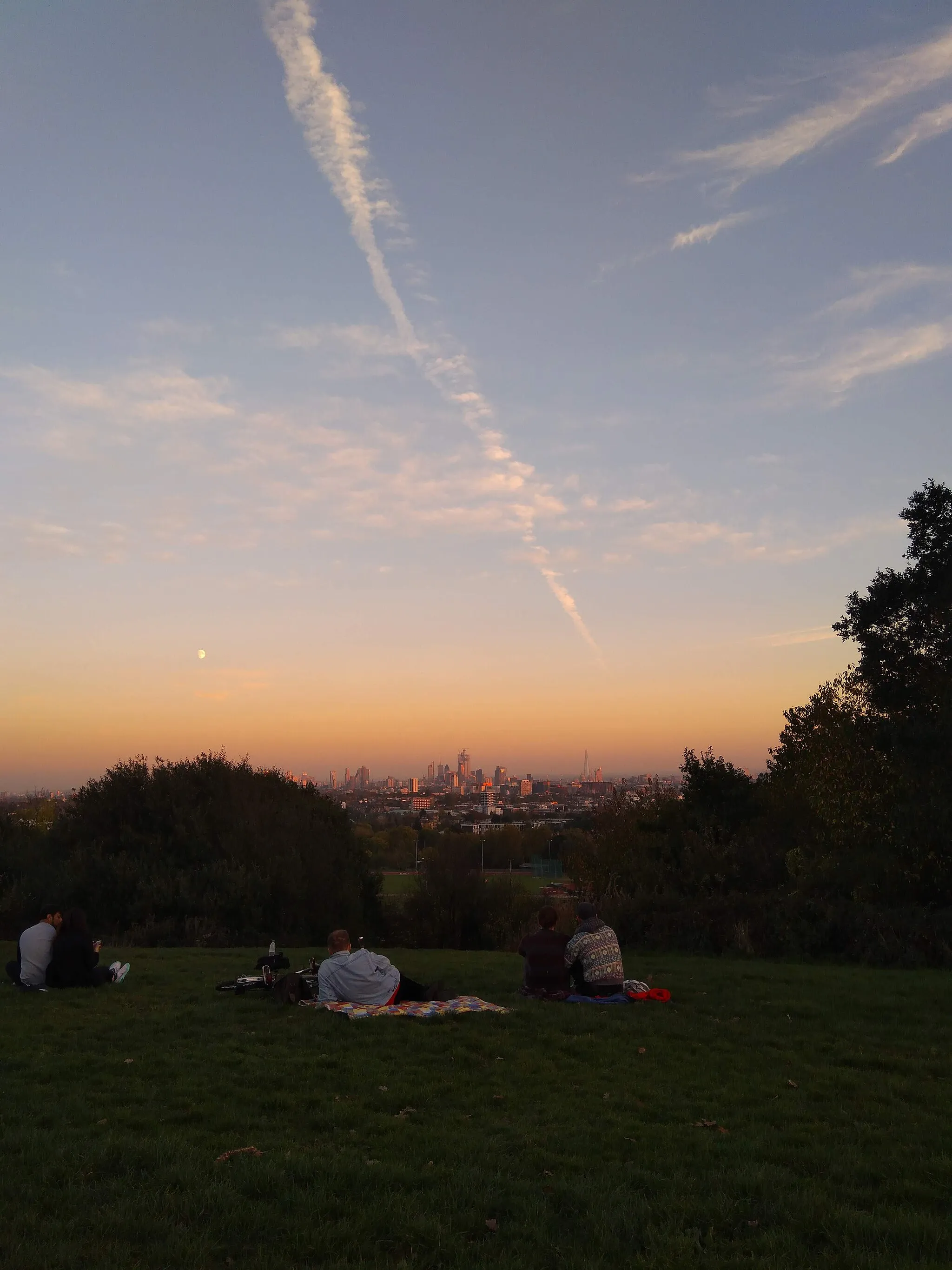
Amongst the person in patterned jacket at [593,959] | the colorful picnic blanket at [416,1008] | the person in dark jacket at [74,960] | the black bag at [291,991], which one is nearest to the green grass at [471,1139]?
the colorful picnic blanket at [416,1008]

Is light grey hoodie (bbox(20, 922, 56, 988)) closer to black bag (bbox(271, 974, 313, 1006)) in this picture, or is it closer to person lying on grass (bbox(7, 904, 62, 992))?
person lying on grass (bbox(7, 904, 62, 992))

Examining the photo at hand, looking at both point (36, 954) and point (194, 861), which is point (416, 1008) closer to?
point (36, 954)

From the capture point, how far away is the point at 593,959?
12.4m

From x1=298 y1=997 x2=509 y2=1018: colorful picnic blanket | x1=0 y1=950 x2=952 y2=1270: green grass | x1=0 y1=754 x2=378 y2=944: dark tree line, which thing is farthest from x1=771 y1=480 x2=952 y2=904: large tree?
x1=0 y1=754 x2=378 y2=944: dark tree line

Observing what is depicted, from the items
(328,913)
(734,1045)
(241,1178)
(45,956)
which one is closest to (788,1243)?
(241,1178)

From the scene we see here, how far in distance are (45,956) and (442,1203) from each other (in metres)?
9.81

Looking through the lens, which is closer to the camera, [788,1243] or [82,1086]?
[788,1243]

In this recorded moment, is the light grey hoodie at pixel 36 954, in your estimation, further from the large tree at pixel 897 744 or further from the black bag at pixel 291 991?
the large tree at pixel 897 744

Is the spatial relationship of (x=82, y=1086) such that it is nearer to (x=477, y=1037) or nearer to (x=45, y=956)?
(x=477, y=1037)

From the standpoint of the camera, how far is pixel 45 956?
12875mm

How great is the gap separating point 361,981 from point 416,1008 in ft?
2.76

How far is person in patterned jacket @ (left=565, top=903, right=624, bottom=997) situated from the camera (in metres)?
12.3

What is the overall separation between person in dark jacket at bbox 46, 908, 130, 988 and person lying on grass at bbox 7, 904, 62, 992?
0.08m

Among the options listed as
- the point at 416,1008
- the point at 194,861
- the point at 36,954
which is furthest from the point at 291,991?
the point at 194,861
